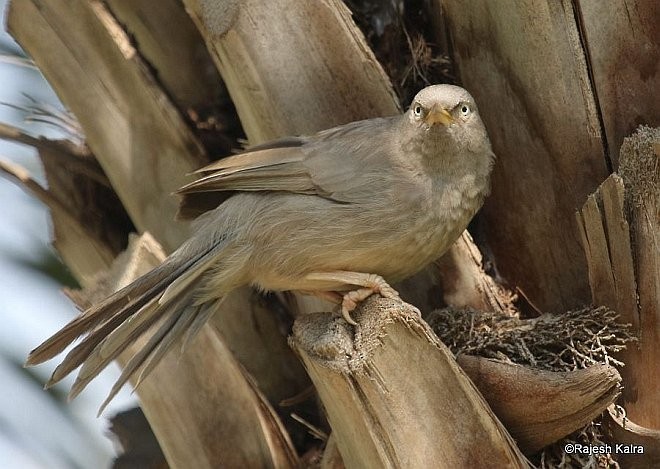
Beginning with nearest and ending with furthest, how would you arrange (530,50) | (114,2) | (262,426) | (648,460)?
(648,460), (530,50), (262,426), (114,2)

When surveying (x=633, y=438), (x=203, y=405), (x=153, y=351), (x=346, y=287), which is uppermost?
(x=153, y=351)

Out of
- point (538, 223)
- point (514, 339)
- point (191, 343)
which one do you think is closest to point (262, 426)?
point (191, 343)

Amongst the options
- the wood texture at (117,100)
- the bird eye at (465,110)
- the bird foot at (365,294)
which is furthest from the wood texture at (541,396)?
the wood texture at (117,100)

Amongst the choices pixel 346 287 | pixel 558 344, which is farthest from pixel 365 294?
pixel 558 344

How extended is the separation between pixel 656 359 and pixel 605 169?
2.10ft

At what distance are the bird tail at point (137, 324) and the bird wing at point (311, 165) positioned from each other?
11.1 inches

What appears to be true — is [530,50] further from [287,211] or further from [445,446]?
[445,446]

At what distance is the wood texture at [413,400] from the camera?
277 cm

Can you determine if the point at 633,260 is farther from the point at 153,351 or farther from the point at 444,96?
the point at 153,351

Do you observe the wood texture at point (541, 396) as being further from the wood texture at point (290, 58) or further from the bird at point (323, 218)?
the wood texture at point (290, 58)

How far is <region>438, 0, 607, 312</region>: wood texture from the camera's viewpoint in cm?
321

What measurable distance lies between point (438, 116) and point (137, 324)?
126cm

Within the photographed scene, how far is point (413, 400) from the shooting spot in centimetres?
277

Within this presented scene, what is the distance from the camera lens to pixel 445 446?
2.78 metres
